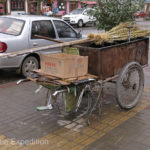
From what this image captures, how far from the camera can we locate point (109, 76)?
4.79m

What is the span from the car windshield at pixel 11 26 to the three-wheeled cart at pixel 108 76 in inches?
110

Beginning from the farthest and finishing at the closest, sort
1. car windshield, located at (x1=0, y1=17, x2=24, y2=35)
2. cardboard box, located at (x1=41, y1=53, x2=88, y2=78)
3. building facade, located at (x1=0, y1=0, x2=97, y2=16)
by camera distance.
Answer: building facade, located at (x1=0, y1=0, x2=97, y2=16), car windshield, located at (x1=0, y1=17, x2=24, y2=35), cardboard box, located at (x1=41, y1=53, x2=88, y2=78)

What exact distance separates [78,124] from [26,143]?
1.01 meters

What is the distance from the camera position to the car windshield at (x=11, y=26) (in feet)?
23.9

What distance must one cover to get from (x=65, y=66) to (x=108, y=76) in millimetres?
958

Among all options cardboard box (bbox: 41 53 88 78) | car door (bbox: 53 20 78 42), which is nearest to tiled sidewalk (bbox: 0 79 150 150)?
cardboard box (bbox: 41 53 88 78)

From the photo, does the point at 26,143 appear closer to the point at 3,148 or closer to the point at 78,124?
the point at 3,148

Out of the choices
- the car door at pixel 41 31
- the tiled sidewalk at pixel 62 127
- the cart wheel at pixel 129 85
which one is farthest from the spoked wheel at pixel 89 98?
the car door at pixel 41 31

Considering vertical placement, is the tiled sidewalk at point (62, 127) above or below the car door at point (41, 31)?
below

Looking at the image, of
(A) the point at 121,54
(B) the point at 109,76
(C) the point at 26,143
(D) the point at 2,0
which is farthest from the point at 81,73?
(D) the point at 2,0

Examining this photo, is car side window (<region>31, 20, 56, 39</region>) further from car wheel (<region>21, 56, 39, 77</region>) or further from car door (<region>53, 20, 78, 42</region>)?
car wheel (<region>21, 56, 39, 77</region>)

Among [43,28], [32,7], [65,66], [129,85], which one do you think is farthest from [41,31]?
[32,7]

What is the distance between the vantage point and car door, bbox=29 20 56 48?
7.40 meters

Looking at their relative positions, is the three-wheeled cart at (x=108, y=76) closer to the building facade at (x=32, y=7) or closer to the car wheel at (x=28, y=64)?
the car wheel at (x=28, y=64)
